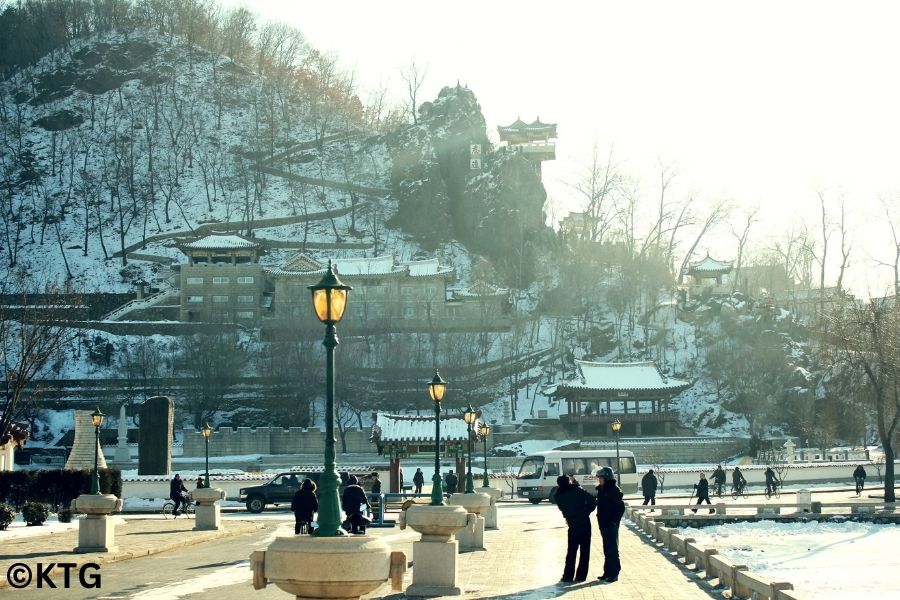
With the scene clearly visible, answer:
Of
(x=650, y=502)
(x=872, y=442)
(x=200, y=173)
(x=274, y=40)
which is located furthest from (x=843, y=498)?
(x=274, y=40)

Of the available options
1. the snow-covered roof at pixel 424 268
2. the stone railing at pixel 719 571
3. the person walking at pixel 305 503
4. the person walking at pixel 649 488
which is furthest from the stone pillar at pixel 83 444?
the snow-covered roof at pixel 424 268

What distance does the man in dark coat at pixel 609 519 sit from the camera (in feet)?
47.8

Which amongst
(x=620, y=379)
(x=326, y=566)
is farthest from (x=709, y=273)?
(x=326, y=566)

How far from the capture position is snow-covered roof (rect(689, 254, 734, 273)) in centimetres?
8812

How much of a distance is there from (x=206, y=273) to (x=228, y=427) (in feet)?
67.0

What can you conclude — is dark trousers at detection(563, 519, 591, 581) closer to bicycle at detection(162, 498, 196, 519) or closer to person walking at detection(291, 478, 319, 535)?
person walking at detection(291, 478, 319, 535)

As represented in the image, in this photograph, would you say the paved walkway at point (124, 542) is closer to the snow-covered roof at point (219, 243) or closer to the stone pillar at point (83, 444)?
the stone pillar at point (83, 444)

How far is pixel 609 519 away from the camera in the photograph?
48.2 ft

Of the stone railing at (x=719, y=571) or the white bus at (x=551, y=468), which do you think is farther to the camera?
the white bus at (x=551, y=468)

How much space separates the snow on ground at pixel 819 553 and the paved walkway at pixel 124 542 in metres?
11.0

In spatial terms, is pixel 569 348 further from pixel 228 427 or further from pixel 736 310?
pixel 228 427

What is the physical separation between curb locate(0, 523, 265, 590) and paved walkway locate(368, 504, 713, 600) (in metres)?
5.16

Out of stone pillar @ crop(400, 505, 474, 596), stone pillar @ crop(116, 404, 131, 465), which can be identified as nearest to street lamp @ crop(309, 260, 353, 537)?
stone pillar @ crop(400, 505, 474, 596)

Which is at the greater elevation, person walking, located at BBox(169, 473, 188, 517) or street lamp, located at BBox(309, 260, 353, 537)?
street lamp, located at BBox(309, 260, 353, 537)
